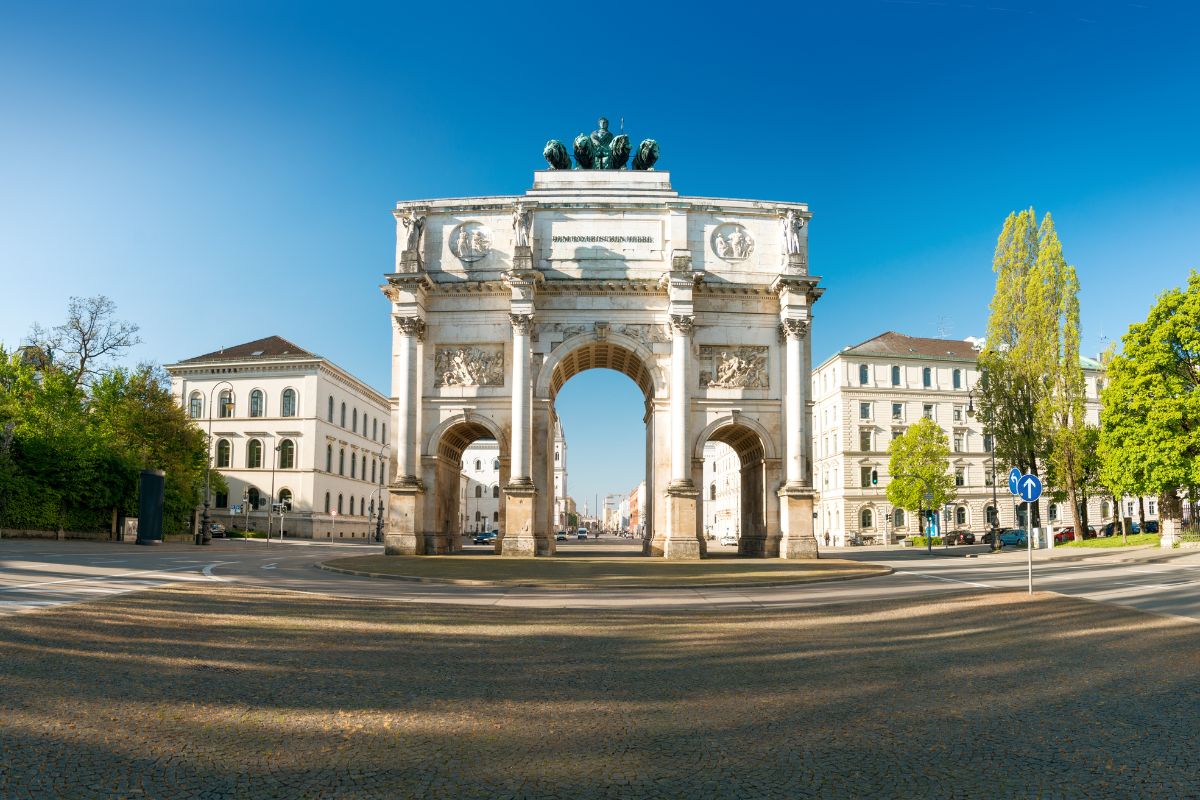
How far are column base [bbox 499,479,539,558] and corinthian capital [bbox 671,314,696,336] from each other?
31.2 feet

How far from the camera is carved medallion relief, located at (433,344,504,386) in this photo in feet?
121

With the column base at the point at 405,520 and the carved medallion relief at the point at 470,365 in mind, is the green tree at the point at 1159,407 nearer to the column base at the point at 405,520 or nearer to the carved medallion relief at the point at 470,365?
the carved medallion relief at the point at 470,365

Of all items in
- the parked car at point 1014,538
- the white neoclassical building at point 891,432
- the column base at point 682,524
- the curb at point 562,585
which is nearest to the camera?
the curb at point 562,585

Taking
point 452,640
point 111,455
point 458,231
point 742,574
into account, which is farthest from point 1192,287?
point 111,455

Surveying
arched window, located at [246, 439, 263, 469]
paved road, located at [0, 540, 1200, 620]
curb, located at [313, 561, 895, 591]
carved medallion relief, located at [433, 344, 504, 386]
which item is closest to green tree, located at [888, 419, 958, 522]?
paved road, located at [0, 540, 1200, 620]

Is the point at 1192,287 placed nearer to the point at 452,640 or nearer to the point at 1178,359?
the point at 1178,359

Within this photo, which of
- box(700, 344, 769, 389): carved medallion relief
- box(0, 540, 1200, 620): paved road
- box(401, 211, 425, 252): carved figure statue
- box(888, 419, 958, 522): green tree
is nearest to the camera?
box(0, 540, 1200, 620): paved road

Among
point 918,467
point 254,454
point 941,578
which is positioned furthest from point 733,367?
point 254,454

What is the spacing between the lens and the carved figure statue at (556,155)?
41469 millimetres

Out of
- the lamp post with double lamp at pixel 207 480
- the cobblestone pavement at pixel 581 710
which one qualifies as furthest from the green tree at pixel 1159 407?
the lamp post with double lamp at pixel 207 480

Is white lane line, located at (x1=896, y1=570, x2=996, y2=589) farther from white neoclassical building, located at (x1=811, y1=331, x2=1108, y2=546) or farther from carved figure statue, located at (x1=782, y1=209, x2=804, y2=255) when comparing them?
white neoclassical building, located at (x1=811, y1=331, x2=1108, y2=546)

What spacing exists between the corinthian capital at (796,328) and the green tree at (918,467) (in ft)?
94.9

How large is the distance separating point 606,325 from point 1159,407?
25880 millimetres

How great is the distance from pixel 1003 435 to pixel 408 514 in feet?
105
